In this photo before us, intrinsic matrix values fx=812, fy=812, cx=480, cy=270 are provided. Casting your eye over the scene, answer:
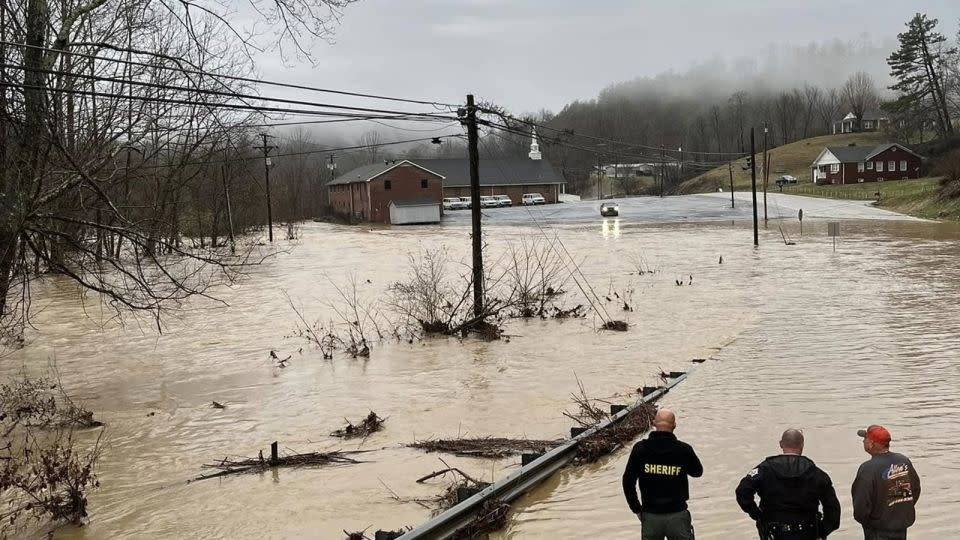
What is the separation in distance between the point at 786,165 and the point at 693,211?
5254cm

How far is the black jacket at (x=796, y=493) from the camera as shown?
5.59m

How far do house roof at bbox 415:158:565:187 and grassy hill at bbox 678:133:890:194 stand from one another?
25.0 metres

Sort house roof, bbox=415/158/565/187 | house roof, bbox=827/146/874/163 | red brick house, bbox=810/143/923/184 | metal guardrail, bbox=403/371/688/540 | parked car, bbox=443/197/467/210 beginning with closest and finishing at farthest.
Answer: metal guardrail, bbox=403/371/688/540 < red brick house, bbox=810/143/923/184 < house roof, bbox=827/146/874/163 < parked car, bbox=443/197/467/210 < house roof, bbox=415/158/565/187

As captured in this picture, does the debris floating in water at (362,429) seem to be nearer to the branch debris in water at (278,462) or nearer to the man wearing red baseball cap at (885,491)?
the branch debris in water at (278,462)

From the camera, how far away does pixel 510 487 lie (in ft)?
28.6

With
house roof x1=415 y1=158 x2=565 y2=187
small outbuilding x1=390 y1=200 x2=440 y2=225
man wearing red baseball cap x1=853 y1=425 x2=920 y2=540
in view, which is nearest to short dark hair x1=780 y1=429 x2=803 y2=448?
man wearing red baseball cap x1=853 y1=425 x2=920 y2=540

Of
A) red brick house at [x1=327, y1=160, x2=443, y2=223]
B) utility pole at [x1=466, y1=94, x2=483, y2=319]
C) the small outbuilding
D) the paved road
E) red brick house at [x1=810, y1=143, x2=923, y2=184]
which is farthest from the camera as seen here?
red brick house at [x1=810, y1=143, x2=923, y2=184]

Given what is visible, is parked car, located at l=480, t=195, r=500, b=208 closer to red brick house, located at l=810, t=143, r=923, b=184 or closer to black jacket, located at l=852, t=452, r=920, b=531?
red brick house, located at l=810, t=143, r=923, b=184

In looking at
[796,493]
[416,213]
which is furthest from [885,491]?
[416,213]

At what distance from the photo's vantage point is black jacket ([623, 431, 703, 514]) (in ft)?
19.8

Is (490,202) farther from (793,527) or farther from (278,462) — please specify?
(793,527)

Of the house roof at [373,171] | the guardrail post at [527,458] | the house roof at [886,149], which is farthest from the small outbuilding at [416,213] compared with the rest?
the guardrail post at [527,458]

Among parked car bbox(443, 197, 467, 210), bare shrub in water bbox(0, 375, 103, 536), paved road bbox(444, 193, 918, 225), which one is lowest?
bare shrub in water bbox(0, 375, 103, 536)

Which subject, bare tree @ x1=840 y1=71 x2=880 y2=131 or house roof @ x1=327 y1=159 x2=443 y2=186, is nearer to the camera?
house roof @ x1=327 y1=159 x2=443 y2=186
